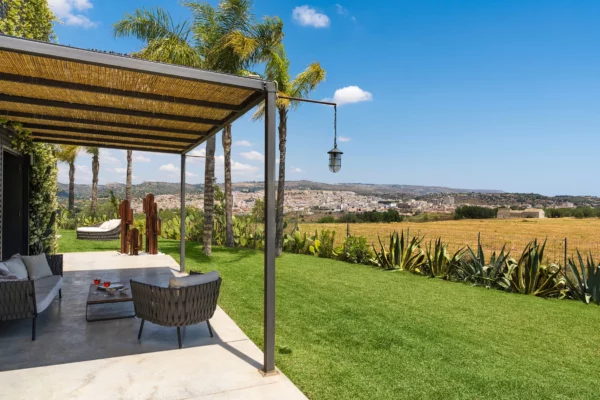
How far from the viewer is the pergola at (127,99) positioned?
353cm

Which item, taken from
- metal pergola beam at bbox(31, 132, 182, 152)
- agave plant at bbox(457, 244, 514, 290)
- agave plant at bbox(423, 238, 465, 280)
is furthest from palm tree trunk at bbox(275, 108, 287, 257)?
agave plant at bbox(457, 244, 514, 290)

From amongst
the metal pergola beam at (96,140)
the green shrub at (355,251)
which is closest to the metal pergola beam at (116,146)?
the metal pergola beam at (96,140)

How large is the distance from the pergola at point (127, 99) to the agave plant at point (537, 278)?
6.79m

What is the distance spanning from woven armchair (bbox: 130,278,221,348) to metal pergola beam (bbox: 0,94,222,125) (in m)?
2.58

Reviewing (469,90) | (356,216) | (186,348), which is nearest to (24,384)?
(186,348)

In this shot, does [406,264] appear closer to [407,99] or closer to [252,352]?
[252,352]

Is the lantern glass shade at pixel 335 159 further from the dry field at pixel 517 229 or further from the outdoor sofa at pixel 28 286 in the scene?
the dry field at pixel 517 229

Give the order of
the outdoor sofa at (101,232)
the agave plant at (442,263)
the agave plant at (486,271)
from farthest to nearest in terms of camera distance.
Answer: the outdoor sofa at (101,232) < the agave plant at (442,263) < the agave plant at (486,271)

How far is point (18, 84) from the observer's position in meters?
4.47

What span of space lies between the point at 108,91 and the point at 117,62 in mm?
1399

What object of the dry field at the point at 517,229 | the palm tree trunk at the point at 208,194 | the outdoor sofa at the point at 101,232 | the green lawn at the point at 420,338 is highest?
the palm tree trunk at the point at 208,194

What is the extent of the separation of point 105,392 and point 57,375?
0.68 m

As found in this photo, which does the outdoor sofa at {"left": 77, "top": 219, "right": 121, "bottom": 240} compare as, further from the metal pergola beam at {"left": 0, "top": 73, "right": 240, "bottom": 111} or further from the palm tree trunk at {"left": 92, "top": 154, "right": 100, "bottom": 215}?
the palm tree trunk at {"left": 92, "top": 154, "right": 100, "bottom": 215}

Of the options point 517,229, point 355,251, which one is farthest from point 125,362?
point 517,229
